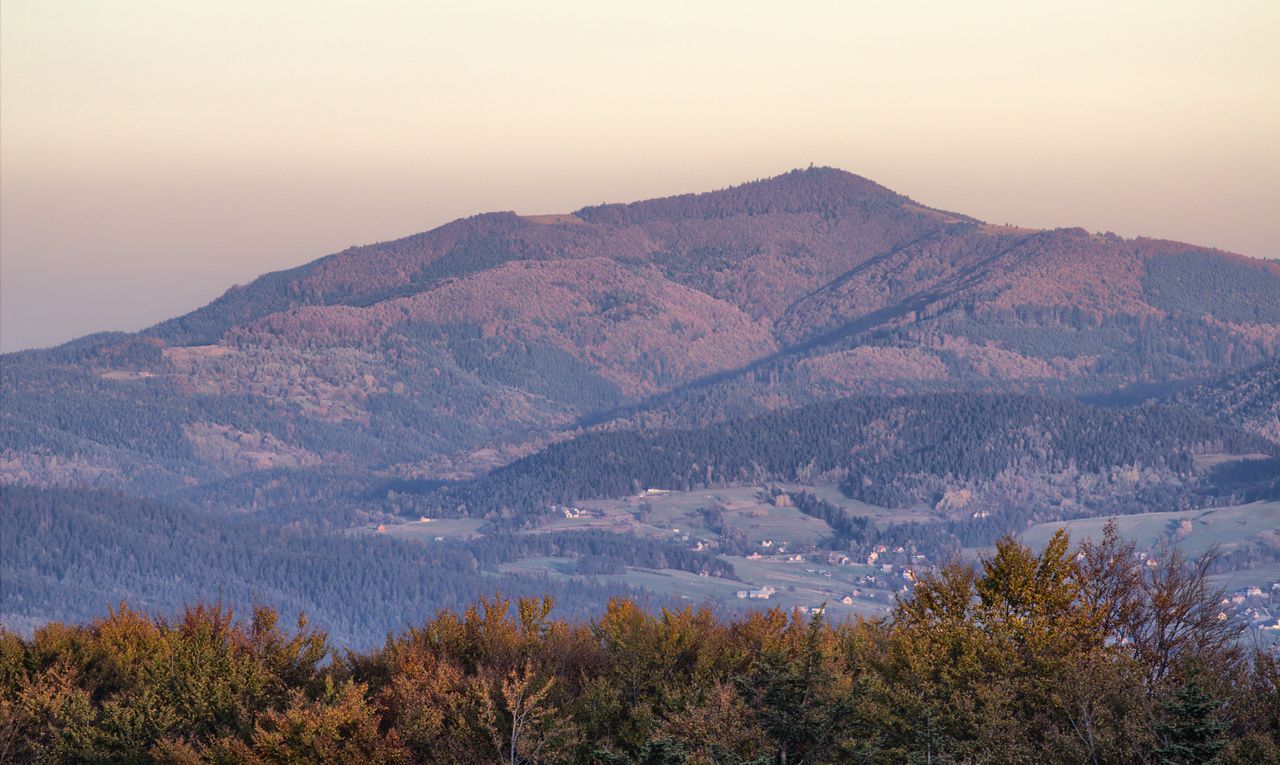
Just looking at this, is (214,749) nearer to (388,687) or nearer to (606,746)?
(388,687)

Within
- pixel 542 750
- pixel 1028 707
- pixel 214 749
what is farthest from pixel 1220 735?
pixel 214 749

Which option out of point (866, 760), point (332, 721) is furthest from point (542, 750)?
point (866, 760)

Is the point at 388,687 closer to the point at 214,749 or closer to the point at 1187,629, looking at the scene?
the point at 214,749

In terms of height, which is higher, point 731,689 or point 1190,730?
point 731,689

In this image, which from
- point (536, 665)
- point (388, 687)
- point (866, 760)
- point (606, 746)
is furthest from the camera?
point (536, 665)

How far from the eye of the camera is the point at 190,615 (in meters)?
104

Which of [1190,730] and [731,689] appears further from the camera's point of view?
[731,689]

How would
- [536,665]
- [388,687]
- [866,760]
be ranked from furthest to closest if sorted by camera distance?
[536,665] < [388,687] < [866,760]

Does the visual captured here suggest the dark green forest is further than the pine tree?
Yes

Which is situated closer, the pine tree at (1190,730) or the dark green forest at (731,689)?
the pine tree at (1190,730)

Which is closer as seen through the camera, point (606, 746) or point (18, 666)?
point (606, 746)

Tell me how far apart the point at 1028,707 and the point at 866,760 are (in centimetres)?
740

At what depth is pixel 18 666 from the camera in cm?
10100

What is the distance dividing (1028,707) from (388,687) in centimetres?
2982
